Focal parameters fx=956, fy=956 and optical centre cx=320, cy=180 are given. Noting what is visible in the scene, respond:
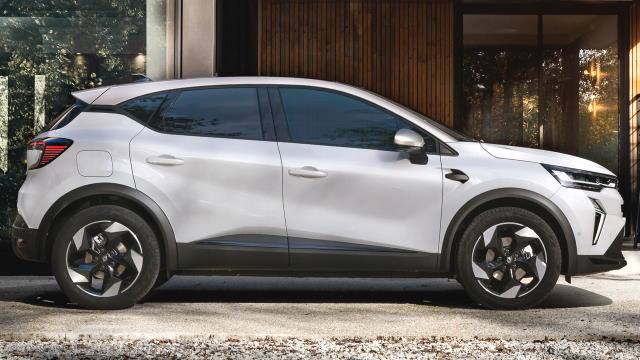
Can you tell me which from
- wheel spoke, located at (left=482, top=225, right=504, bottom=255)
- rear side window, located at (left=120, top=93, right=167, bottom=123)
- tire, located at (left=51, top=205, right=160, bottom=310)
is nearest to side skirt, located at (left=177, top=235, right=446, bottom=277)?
tire, located at (left=51, top=205, right=160, bottom=310)

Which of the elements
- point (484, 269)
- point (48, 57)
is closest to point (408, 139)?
point (484, 269)

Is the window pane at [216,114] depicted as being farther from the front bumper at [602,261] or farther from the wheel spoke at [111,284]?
the front bumper at [602,261]

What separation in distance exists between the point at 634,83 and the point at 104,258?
822 cm

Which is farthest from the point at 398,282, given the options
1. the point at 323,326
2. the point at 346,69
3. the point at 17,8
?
the point at 17,8

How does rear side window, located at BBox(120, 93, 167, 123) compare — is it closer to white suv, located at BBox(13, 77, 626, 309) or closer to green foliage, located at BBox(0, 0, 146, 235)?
white suv, located at BBox(13, 77, 626, 309)

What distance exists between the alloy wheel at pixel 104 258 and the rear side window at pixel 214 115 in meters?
0.83

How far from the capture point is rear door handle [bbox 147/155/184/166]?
6.80 metres

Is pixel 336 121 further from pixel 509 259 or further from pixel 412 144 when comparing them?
pixel 509 259

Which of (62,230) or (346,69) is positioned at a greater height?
(346,69)

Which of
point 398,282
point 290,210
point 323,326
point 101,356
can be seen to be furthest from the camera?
point 398,282

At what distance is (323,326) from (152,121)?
6.66ft

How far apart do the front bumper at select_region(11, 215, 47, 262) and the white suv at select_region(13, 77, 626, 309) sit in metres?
0.02

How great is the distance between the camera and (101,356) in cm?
519

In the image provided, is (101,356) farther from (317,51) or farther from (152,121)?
(317,51)
